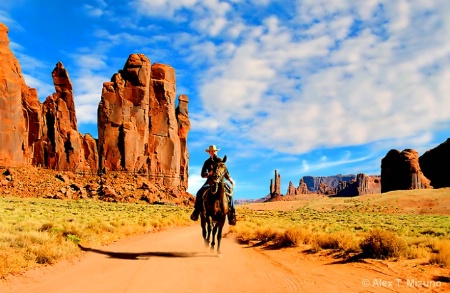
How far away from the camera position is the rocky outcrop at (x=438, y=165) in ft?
339

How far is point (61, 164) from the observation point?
265 feet

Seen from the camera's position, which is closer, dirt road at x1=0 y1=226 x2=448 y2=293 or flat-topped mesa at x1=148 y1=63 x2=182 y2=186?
dirt road at x1=0 y1=226 x2=448 y2=293

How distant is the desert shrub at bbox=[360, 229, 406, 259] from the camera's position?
9.10 meters

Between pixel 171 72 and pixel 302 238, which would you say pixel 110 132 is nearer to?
pixel 171 72

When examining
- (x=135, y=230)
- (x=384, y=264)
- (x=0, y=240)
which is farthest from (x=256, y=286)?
(x=135, y=230)

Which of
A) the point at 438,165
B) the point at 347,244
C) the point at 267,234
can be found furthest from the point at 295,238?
the point at 438,165

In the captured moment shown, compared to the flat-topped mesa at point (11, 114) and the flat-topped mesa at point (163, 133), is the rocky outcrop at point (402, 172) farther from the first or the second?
the flat-topped mesa at point (11, 114)

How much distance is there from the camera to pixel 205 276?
7.50m

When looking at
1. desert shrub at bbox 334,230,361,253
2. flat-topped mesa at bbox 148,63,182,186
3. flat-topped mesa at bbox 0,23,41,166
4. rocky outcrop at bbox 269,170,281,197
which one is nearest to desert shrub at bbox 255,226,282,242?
desert shrub at bbox 334,230,361,253

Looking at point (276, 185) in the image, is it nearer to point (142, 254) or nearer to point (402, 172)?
point (402, 172)

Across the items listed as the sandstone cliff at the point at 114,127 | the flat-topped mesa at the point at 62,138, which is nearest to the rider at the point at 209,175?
the sandstone cliff at the point at 114,127

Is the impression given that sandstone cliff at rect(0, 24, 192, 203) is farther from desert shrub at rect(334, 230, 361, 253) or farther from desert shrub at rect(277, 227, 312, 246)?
desert shrub at rect(334, 230, 361, 253)

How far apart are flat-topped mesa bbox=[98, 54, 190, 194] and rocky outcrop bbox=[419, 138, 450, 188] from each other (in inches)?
3075

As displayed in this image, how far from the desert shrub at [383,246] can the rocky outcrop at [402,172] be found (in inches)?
3904
